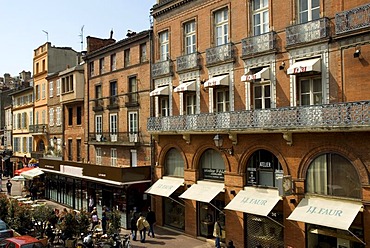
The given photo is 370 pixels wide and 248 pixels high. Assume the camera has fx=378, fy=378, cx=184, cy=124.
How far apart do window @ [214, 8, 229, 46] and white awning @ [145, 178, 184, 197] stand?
836 centimetres

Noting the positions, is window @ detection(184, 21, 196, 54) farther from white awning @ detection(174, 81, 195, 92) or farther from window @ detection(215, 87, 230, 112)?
window @ detection(215, 87, 230, 112)

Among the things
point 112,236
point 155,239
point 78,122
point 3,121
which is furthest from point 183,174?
point 3,121

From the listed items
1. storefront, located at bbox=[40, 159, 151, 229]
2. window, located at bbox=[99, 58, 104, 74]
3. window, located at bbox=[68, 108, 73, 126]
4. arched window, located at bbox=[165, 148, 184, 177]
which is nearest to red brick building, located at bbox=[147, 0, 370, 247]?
arched window, located at bbox=[165, 148, 184, 177]

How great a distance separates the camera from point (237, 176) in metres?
18.9

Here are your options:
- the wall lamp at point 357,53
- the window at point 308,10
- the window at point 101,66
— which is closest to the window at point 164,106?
the window at point 101,66

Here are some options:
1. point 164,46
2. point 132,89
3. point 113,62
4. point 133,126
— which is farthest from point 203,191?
point 113,62

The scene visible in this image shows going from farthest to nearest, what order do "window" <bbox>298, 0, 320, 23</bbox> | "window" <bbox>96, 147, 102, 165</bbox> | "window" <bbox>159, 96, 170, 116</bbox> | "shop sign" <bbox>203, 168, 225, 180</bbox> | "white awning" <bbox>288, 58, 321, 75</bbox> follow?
"window" <bbox>96, 147, 102, 165</bbox>
"window" <bbox>159, 96, 170, 116</bbox>
"shop sign" <bbox>203, 168, 225, 180</bbox>
"window" <bbox>298, 0, 320, 23</bbox>
"white awning" <bbox>288, 58, 321, 75</bbox>

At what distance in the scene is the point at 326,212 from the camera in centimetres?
1466

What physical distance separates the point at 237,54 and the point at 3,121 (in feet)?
177

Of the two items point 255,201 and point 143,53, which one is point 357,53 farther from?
point 143,53

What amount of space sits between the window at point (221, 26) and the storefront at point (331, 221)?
9.30 m

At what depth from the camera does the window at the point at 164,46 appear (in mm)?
23953

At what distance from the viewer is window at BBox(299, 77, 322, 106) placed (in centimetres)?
1580

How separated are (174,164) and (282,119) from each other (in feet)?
29.7
